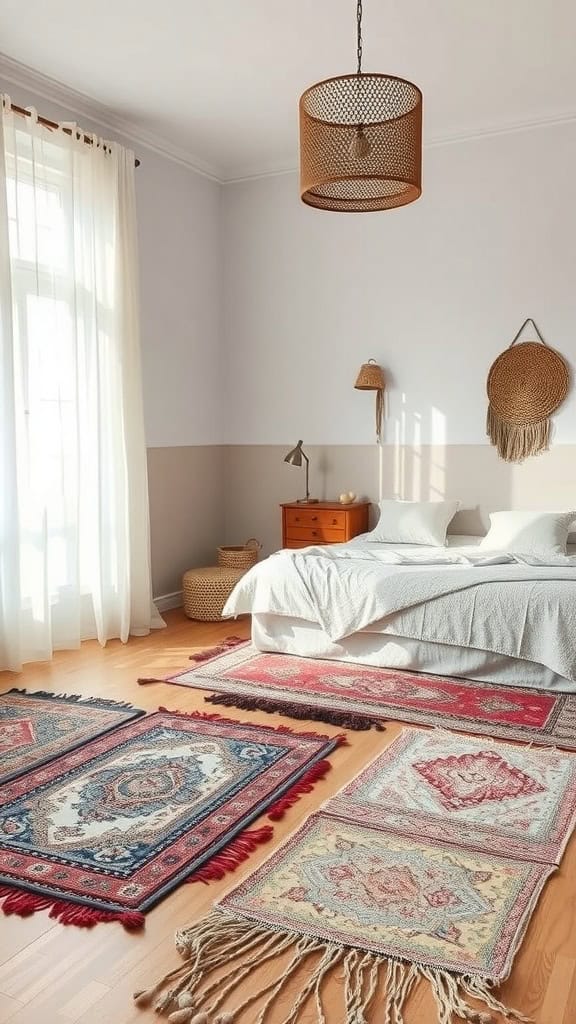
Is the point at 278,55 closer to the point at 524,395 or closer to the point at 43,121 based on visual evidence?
the point at 43,121

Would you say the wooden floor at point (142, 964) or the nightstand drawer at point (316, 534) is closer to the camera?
the wooden floor at point (142, 964)

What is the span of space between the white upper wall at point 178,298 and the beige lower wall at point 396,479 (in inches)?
17.7

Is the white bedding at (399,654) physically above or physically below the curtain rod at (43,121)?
below

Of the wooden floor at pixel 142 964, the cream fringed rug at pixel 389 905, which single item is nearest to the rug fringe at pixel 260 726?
the cream fringed rug at pixel 389 905

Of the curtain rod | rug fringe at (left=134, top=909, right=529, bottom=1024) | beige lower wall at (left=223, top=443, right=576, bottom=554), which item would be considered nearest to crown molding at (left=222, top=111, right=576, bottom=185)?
the curtain rod

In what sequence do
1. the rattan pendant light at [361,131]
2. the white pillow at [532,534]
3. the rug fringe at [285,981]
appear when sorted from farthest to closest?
the white pillow at [532,534] → the rattan pendant light at [361,131] → the rug fringe at [285,981]

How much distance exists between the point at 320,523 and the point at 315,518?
46mm

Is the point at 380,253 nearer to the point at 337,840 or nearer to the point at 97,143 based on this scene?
the point at 97,143

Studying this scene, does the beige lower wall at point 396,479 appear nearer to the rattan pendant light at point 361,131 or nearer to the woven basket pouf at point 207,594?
the woven basket pouf at point 207,594

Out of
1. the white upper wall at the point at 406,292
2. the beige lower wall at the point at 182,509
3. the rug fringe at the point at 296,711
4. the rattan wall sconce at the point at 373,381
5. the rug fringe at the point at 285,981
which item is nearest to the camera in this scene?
the rug fringe at the point at 285,981

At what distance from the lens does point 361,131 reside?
9.53 feet

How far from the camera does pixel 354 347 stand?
5.74 metres

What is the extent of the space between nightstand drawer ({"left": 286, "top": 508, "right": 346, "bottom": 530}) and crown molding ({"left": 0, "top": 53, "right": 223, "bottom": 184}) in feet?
7.89

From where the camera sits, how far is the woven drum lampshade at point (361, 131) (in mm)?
2893
